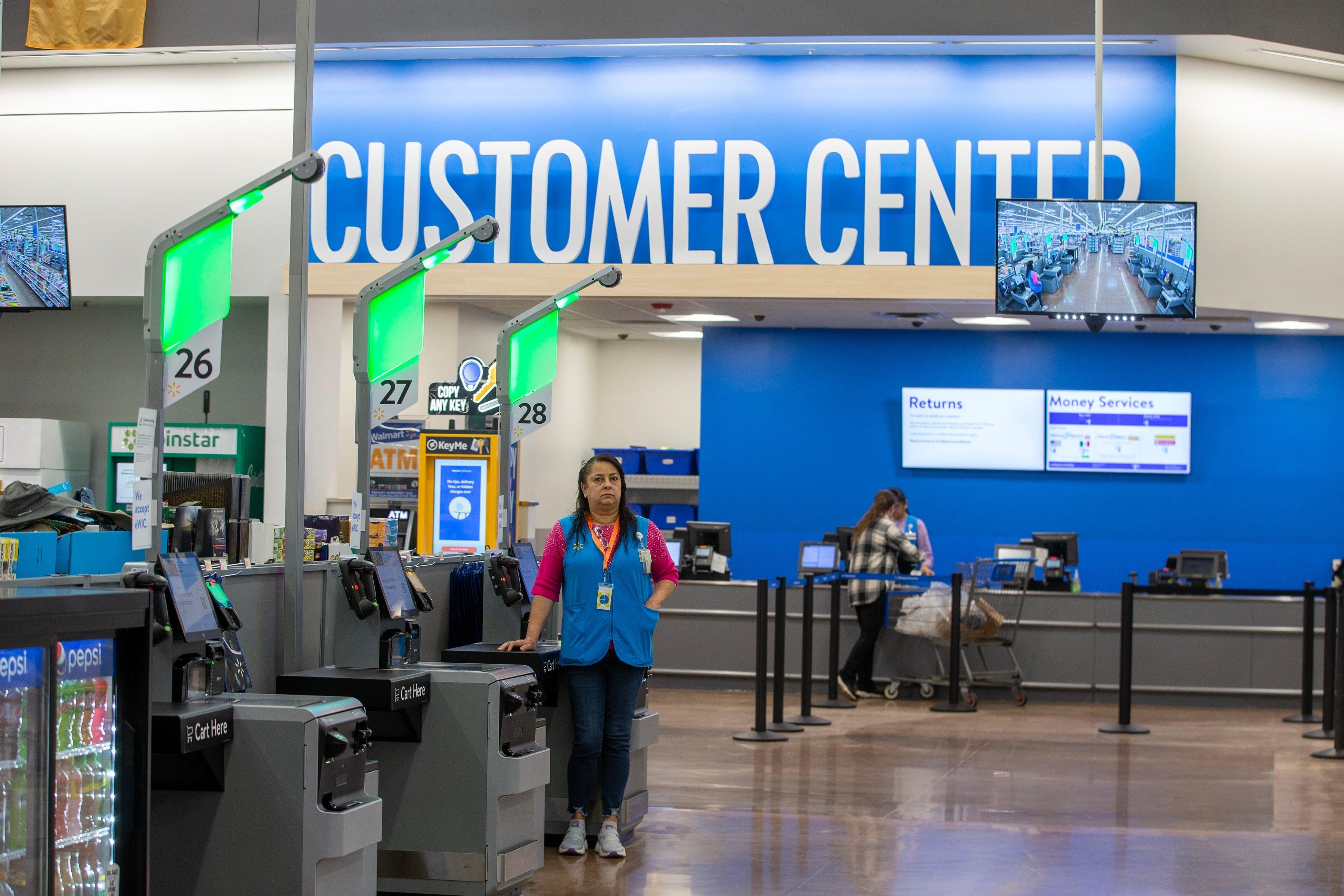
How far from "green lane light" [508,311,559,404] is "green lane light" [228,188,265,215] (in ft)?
7.54

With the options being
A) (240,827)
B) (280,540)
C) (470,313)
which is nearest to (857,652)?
(470,313)

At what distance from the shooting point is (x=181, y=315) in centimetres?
400

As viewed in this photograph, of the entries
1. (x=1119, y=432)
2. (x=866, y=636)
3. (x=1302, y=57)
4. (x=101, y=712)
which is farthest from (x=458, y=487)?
(x=1302, y=57)

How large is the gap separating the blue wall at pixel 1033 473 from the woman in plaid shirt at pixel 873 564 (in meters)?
1.62

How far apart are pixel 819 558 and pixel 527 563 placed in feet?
17.0

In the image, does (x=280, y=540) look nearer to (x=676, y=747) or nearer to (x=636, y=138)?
(x=676, y=747)

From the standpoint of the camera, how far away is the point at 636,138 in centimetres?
1177

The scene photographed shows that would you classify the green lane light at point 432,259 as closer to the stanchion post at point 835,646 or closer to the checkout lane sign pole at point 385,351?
the checkout lane sign pole at point 385,351

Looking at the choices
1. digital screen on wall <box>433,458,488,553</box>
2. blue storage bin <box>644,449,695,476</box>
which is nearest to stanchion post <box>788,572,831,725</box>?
digital screen on wall <box>433,458,488,553</box>

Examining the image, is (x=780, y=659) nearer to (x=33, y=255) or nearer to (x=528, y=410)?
(x=528, y=410)

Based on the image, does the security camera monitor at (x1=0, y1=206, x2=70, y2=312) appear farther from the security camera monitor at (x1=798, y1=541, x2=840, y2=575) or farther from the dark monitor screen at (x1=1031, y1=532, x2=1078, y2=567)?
the dark monitor screen at (x1=1031, y1=532, x2=1078, y2=567)

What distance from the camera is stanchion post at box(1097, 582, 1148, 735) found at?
921cm

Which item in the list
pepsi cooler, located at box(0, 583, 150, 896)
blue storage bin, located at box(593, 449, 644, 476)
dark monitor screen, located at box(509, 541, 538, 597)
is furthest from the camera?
blue storage bin, located at box(593, 449, 644, 476)

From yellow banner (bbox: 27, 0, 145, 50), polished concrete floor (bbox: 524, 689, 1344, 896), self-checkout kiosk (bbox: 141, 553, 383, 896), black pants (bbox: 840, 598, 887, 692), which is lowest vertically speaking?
polished concrete floor (bbox: 524, 689, 1344, 896)
